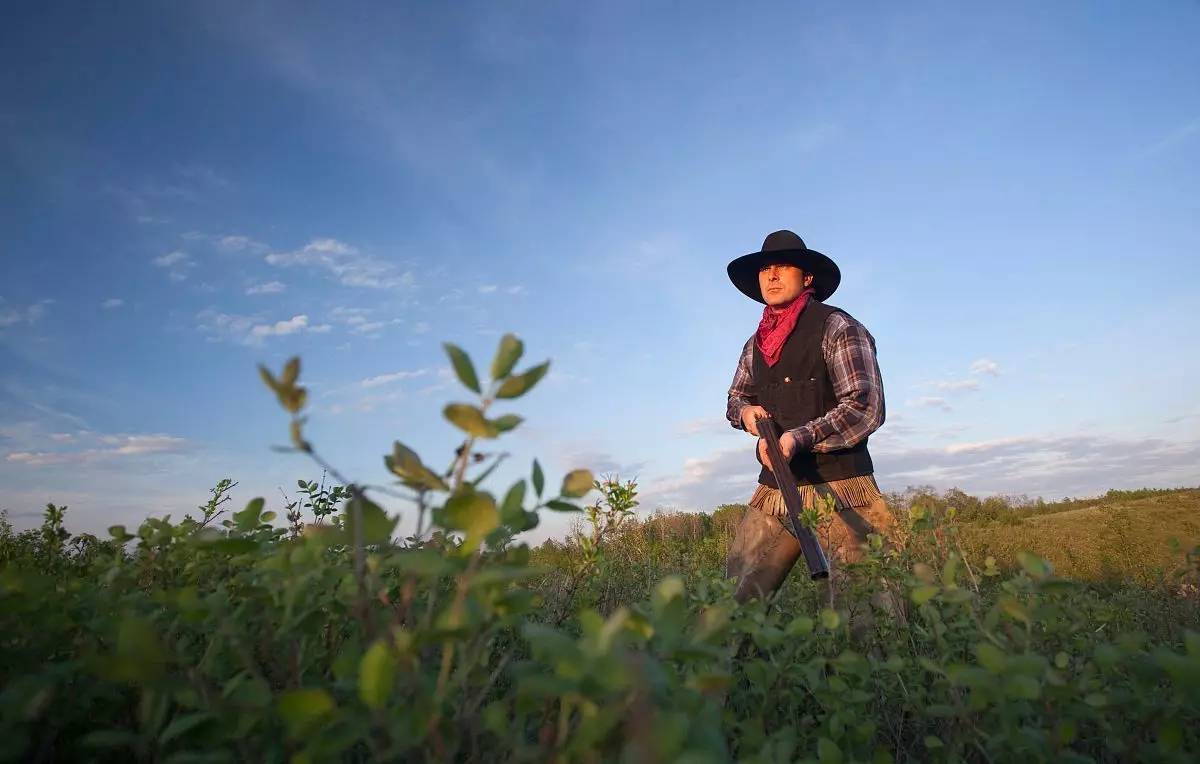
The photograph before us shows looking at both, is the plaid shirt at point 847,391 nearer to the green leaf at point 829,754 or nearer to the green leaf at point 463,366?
the green leaf at point 829,754

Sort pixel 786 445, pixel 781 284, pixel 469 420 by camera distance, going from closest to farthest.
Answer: pixel 469 420 < pixel 786 445 < pixel 781 284

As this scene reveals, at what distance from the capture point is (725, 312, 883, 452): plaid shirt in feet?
13.1

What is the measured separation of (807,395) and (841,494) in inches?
27.1

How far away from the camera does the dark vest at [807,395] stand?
4082 millimetres

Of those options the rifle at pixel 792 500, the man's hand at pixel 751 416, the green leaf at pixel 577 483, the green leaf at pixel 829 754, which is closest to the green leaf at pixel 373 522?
the green leaf at pixel 577 483

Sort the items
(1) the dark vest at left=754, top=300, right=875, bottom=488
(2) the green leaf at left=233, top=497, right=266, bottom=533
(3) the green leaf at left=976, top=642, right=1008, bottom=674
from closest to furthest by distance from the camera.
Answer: (3) the green leaf at left=976, top=642, right=1008, bottom=674 → (2) the green leaf at left=233, top=497, right=266, bottom=533 → (1) the dark vest at left=754, top=300, right=875, bottom=488

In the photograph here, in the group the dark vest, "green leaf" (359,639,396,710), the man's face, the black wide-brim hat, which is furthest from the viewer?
the black wide-brim hat

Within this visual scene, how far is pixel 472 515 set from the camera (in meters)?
0.82

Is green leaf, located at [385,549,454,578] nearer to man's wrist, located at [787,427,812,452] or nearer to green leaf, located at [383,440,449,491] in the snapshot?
green leaf, located at [383,440,449,491]

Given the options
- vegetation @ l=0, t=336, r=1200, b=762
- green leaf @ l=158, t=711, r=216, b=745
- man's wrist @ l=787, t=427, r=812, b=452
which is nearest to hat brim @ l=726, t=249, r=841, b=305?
man's wrist @ l=787, t=427, r=812, b=452

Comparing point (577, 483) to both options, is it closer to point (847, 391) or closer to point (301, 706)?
point (301, 706)

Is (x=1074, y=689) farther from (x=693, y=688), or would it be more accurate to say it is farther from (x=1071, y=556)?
(x=1071, y=556)

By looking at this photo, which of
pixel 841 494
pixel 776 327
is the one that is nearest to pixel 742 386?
pixel 776 327

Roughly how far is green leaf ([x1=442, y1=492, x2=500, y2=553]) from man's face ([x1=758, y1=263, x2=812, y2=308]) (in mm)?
4286
